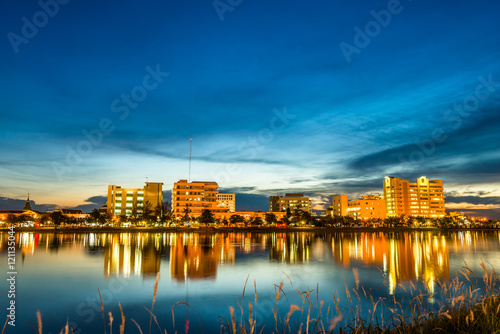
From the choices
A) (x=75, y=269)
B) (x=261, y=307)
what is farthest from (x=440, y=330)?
(x=75, y=269)

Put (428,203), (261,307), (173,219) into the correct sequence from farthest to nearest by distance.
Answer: (428,203) < (173,219) < (261,307)

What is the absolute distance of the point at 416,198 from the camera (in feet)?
525

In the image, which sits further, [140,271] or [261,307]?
[140,271]

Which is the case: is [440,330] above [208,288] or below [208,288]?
above

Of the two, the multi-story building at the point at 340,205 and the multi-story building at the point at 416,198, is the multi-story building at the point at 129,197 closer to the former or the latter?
the multi-story building at the point at 340,205

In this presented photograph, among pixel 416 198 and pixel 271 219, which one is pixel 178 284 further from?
pixel 416 198

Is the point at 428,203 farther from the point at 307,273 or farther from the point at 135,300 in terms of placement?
the point at 135,300

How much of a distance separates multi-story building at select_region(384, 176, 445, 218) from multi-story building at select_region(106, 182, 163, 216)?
108009mm

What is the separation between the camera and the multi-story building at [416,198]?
521 ft

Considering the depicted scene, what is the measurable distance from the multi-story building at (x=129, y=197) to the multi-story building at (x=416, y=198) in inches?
4252

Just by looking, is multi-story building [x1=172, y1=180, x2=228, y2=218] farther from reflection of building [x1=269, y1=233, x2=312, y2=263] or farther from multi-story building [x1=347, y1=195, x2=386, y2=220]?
multi-story building [x1=347, y1=195, x2=386, y2=220]

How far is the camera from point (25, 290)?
706 inches

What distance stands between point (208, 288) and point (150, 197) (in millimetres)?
106020

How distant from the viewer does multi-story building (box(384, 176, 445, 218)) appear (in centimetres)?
15888
